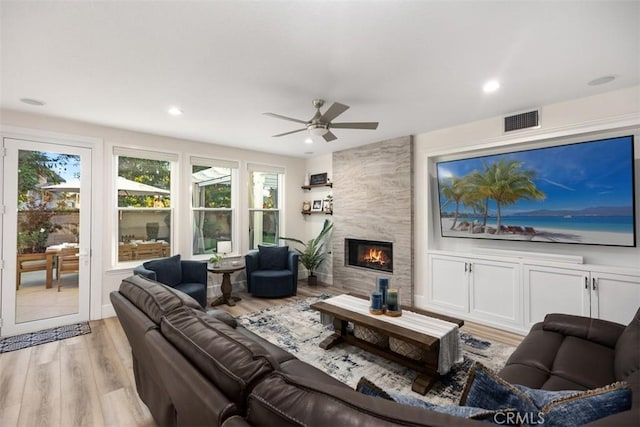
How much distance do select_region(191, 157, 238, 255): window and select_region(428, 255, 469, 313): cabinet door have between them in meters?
3.34

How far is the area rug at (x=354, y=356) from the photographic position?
237 centimetres

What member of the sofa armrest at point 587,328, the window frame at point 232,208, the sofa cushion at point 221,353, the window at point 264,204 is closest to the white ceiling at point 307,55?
the window frame at point 232,208

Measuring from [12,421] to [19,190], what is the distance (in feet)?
8.70

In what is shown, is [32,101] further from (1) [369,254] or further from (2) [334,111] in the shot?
(1) [369,254]

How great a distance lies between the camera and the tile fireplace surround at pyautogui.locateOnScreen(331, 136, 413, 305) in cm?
442

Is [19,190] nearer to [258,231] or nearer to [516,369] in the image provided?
[258,231]

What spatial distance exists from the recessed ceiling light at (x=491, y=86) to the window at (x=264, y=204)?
13.0 feet

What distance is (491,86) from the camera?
2.68m

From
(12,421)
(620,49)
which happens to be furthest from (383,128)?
(12,421)

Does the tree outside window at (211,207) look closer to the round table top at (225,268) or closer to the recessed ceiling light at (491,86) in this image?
the round table top at (225,268)

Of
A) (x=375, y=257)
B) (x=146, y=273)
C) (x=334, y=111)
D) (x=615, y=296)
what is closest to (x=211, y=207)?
(x=146, y=273)

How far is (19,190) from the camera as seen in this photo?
3381mm

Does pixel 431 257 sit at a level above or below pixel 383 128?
below

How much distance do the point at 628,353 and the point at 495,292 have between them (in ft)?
6.78
